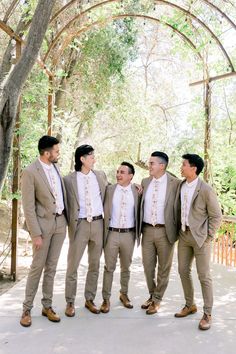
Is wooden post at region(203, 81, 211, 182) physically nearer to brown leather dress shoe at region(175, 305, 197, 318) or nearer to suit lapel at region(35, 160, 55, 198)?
brown leather dress shoe at region(175, 305, 197, 318)

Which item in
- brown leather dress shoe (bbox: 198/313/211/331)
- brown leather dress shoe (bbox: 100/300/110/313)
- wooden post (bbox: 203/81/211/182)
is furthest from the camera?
wooden post (bbox: 203/81/211/182)

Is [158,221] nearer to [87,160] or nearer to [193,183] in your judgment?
[193,183]

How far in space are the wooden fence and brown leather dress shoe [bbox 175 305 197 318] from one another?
A: 97.8 inches

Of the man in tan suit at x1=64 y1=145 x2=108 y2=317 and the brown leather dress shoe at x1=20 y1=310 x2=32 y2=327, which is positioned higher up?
the man in tan suit at x1=64 y1=145 x2=108 y2=317

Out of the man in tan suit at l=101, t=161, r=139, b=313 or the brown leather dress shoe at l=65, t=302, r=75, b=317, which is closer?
the brown leather dress shoe at l=65, t=302, r=75, b=317

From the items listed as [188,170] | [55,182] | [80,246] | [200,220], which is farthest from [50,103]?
[200,220]

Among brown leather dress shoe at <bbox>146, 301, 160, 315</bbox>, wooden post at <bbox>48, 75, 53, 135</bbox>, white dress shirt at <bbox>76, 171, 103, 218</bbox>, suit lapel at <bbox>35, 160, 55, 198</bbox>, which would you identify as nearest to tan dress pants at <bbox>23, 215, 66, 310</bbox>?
white dress shirt at <bbox>76, 171, 103, 218</bbox>

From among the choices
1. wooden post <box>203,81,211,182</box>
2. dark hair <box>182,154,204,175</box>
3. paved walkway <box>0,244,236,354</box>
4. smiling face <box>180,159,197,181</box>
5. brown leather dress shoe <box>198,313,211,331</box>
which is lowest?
paved walkway <box>0,244,236,354</box>

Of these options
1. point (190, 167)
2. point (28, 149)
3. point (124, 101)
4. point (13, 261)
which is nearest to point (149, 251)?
point (190, 167)

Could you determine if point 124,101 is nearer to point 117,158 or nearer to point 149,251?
point 117,158

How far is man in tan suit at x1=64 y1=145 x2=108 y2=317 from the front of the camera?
425cm

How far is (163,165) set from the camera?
4.34 m

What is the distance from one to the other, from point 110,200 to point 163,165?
64cm

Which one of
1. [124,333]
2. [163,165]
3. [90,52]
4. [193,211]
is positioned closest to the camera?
[124,333]
